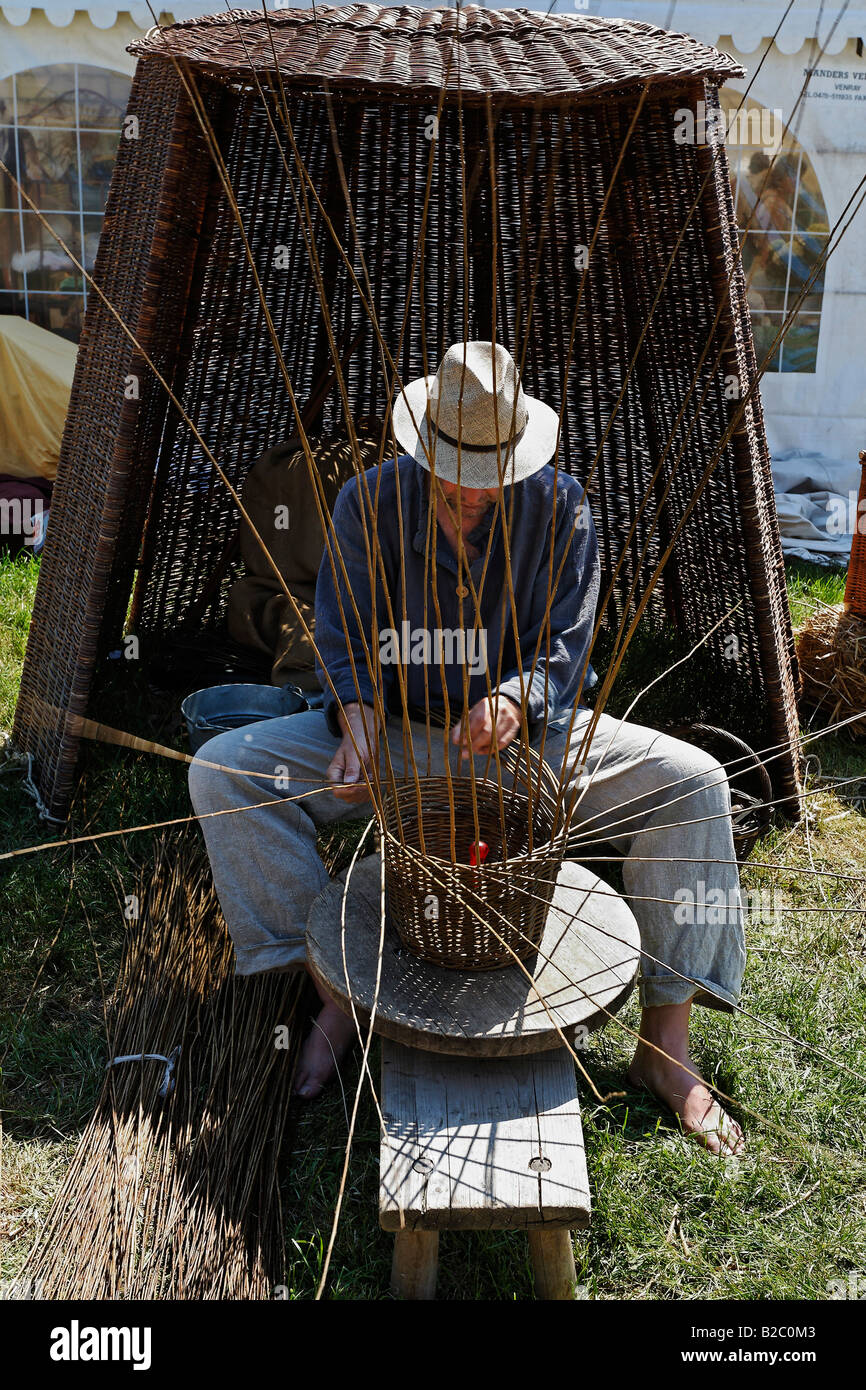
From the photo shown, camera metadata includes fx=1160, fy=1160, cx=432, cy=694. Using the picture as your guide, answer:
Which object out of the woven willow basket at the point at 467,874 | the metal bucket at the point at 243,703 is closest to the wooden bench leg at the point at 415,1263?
the woven willow basket at the point at 467,874

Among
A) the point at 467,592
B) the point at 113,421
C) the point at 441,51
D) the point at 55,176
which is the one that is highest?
the point at 441,51

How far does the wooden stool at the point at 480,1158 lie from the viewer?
1.58 meters

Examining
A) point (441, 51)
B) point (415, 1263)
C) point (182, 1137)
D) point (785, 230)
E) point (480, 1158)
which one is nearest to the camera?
point (480, 1158)

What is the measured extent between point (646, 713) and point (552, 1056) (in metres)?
1.92

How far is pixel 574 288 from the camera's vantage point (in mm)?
3756

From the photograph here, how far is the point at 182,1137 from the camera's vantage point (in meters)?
2.05

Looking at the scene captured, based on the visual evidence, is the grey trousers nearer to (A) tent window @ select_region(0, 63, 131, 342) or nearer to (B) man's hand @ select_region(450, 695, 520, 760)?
(B) man's hand @ select_region(450, 695, 520, 760)

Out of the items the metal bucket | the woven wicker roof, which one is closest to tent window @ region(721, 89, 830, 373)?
the woven wicker roof

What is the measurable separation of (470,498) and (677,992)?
3.38 ft

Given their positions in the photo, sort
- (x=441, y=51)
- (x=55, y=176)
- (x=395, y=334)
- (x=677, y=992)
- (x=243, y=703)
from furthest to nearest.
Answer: (x=55, y=176) → (x=395, y=334) → (x=243, y=703) → (x=441, y=51) → (x=677, y=992)

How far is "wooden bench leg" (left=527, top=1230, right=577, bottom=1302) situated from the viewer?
1.71 metres

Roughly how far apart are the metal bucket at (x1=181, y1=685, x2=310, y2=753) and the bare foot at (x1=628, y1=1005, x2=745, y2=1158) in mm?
1502

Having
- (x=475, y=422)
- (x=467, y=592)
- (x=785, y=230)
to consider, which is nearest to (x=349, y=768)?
(x=467, y=592)

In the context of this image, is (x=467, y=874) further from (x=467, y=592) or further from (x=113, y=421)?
(x=113, y=421)
